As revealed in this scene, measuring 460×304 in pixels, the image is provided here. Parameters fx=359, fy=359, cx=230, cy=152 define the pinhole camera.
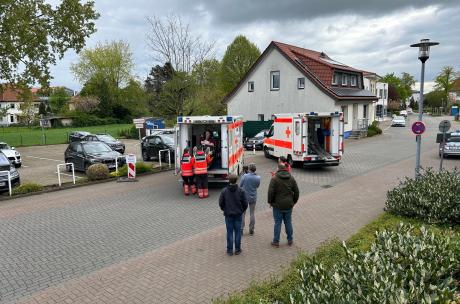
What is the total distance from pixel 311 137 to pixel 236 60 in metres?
43.8

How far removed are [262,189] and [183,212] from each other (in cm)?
379

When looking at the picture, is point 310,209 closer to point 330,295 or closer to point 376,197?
point 376,197

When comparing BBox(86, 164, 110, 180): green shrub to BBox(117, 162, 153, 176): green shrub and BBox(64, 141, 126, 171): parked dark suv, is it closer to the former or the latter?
BBox(117, 162, 153, 176): green shrub

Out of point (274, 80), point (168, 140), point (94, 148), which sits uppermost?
point (274, 80)

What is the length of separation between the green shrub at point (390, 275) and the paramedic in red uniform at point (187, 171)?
792cm

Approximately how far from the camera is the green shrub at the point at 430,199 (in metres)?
8.31

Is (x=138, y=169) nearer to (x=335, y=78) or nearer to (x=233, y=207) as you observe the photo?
(x=233, y=207)

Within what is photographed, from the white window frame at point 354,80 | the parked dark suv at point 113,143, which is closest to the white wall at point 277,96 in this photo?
the white window frame at point 354,80

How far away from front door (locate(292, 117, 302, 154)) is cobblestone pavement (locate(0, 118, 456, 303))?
7.29ft

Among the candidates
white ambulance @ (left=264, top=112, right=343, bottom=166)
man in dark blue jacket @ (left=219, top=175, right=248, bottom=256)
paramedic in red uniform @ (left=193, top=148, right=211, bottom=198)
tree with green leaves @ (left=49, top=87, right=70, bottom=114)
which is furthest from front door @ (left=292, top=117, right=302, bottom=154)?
tree with green leaves @ (left=49, top=87, right=70, bottom=114)

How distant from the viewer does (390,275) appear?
Answer: 385 centimetres

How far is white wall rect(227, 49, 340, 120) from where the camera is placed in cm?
2931

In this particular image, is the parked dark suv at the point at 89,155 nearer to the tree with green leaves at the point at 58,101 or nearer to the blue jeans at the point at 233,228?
the blue jeans at the point at 233,228

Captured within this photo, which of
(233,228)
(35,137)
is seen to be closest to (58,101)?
(35,137)
